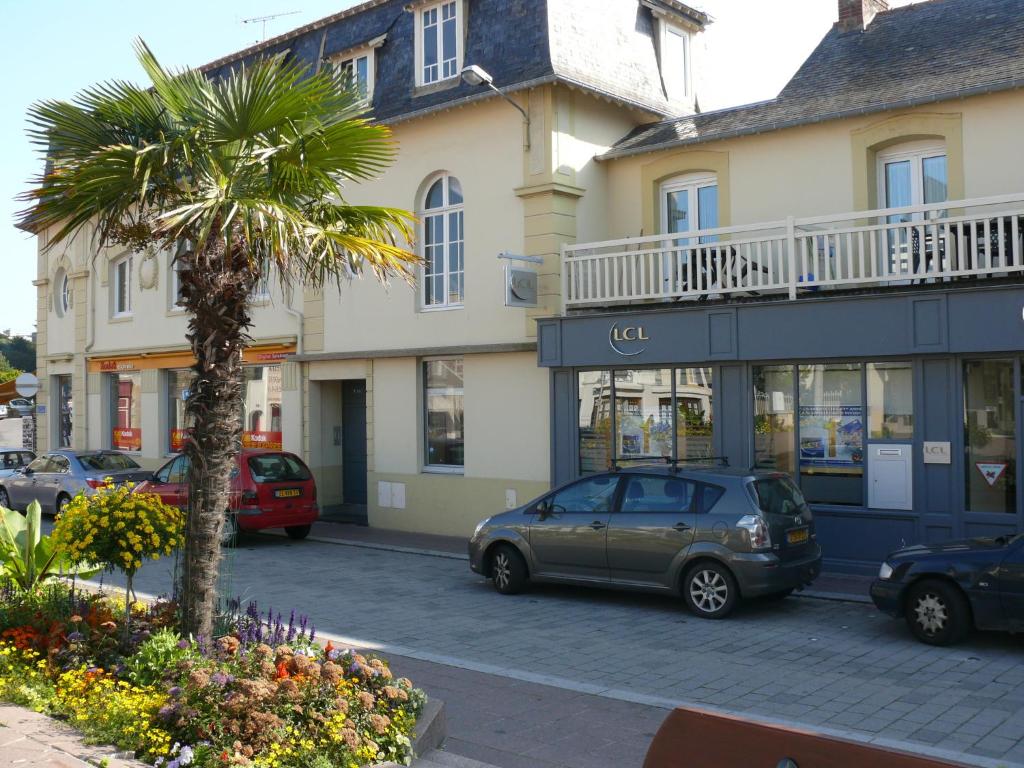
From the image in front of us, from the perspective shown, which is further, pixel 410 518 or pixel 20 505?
pixel 20 505

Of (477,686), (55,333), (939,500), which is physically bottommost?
(477,686)

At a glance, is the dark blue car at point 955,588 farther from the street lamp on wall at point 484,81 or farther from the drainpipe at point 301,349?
the drainpipe at point 301,349

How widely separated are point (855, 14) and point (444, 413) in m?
9.17

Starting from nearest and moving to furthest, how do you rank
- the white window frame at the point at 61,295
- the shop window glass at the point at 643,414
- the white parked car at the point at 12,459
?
the shop window glass at the point at 643,414
the white parked car at the point at 12,459
the white window frame at the point at 61,295

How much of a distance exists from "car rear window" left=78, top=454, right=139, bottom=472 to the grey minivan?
1069cm

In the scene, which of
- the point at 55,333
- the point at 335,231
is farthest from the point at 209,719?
the point at 55,333

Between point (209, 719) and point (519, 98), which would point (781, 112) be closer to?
point (519, 98)

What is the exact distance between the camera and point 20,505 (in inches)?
810

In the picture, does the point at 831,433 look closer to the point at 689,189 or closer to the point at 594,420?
the point at 594,420

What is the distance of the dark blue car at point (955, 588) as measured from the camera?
8.53 m

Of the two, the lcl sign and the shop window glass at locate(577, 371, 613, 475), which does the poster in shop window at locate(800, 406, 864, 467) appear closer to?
the lcl sign

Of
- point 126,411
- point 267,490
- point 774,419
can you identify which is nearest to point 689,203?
point 774,419

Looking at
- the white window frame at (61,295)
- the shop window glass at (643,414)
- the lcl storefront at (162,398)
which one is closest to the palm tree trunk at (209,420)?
the shop window glass at (643,414)

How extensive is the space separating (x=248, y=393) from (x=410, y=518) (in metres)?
5.74
